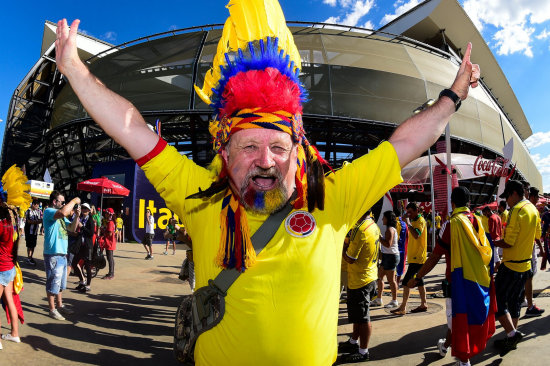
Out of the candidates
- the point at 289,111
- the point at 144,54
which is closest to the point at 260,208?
the point at 289,111

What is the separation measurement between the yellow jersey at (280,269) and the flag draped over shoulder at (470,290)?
245 cm

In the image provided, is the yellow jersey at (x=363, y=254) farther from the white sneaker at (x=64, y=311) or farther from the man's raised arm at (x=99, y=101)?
the white sneaker at (x=64, y=311)

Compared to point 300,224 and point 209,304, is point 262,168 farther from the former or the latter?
point 209,304

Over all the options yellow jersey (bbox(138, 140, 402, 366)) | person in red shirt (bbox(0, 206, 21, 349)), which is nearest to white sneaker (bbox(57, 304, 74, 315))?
person in red shirt (bbox(0, 206, 21, 349))

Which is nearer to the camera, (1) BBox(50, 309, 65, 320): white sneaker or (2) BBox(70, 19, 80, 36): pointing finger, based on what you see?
(2) BBox(70, 19, 80, 36): pointing finger

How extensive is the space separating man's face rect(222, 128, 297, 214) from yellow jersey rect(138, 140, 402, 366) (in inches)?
4.2

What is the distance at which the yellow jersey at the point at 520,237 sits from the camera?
177 inches

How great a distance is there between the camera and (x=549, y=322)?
5.15 m

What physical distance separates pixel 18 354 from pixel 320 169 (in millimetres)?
4432

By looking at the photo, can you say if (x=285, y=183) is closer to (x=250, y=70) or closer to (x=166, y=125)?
(x=250, y=70)

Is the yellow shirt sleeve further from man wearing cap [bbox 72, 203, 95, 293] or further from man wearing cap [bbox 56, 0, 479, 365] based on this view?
man wearing cap [bbox 72, 203, 95, 293]

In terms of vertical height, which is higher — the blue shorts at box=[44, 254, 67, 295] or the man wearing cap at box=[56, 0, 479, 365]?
the man wearing cap at box=[56, 0, 479, 365]

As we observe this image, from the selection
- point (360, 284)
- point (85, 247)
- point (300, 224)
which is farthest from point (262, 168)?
point (85, 247)

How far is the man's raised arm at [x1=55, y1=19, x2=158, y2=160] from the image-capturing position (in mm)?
1412
